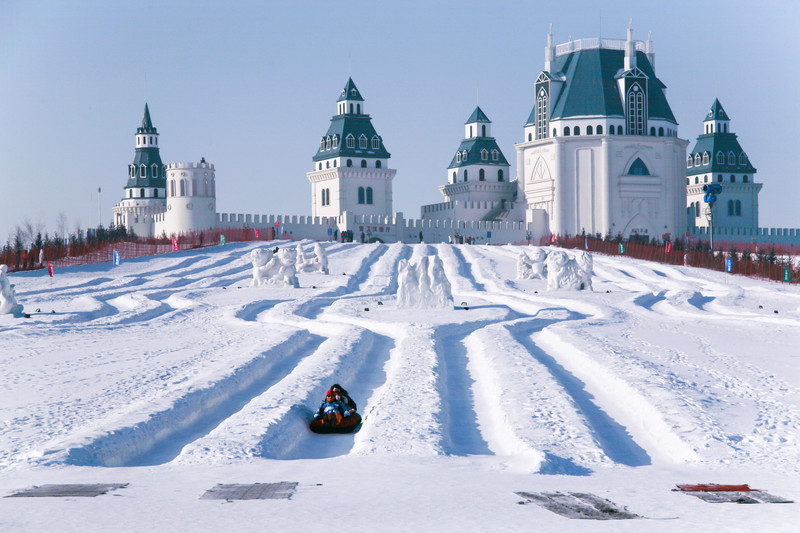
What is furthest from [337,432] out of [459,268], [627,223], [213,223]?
[627,223]

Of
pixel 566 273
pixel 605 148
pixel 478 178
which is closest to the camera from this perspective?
pixel 566 273

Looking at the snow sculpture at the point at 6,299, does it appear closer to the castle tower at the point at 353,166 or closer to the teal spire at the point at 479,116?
the castle tower at the point at 353,166

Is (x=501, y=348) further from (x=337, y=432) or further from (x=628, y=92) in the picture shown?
(x=628, y=92)

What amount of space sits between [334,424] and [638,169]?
74537 millimetres

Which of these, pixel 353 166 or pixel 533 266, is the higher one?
pixel 353 166

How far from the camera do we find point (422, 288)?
2580 centimetres

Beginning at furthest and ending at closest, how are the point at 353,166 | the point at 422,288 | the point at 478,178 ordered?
the point at 478,178, the point at 353,166, the point at 422,288

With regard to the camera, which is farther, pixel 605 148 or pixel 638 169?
pixel 638 169

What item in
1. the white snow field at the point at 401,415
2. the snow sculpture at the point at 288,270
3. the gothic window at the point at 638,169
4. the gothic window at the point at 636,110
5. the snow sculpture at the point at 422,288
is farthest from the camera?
the gothic window at the point at 636,110

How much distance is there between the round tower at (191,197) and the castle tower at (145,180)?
30033 mm

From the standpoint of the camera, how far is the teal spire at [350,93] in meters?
89.6

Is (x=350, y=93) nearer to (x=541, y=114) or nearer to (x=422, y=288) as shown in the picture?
(x=541, y=114)

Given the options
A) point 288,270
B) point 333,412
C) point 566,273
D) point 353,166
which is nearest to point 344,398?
point 333,412

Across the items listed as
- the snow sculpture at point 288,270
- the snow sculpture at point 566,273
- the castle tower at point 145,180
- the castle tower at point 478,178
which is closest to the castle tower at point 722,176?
the castle tower at point 478,178
